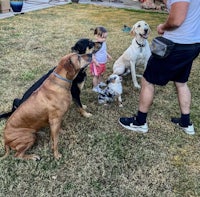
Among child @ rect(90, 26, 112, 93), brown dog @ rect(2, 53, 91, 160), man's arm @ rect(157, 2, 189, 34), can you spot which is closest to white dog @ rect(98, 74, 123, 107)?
child @ rect(90, 26, 112, 93)

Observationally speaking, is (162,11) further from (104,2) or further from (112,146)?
(112,146)

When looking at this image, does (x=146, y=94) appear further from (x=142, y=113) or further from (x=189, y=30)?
(x=189, y=30)

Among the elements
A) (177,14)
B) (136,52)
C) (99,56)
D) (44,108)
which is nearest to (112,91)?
(99,56)

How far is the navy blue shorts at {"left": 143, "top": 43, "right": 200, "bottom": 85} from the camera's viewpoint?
3.23 m

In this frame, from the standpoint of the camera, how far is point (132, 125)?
3.86m

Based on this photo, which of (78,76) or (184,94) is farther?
(78,76)

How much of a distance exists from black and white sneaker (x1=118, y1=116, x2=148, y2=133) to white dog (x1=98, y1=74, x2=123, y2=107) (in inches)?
20.1

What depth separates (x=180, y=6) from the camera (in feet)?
9.25

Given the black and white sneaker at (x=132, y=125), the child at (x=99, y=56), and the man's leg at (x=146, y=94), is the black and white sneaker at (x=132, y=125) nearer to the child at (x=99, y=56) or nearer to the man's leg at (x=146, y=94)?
the man's leg at (x=146, y=94)

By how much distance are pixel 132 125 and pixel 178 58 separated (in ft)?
3.51

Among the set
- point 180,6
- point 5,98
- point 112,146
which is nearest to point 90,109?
point 112,146

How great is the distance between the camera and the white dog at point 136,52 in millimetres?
4949

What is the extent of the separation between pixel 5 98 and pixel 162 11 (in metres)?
9.85

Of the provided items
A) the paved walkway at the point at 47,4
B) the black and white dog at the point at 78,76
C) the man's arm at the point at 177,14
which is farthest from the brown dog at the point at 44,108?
the paved walkway at the point at 47,4
